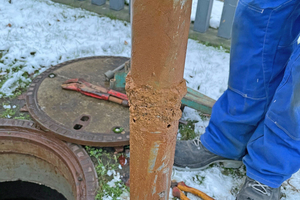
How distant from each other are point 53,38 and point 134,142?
2.61 meters

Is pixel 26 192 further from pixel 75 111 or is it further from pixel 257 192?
pixel 257 192

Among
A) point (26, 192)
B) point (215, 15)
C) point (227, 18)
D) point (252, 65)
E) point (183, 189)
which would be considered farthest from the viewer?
point (215, 15)

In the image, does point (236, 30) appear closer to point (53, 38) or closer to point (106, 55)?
point (106, 55)

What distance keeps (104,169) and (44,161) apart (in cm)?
58

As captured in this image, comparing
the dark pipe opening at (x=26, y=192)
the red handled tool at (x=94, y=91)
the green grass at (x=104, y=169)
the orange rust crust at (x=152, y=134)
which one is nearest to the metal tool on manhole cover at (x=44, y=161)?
the green grass at (x=104, y=169)

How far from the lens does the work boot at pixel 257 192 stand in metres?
1.52

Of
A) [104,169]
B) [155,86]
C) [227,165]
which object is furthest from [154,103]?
[227,165]

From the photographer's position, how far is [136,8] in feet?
2.19

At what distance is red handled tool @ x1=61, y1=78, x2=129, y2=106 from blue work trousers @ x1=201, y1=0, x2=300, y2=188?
81 cm

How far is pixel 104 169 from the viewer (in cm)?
170

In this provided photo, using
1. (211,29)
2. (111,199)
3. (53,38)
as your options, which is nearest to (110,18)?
(53,38)

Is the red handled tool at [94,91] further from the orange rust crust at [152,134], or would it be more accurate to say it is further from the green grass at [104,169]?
the orange rust crust at [152,134]

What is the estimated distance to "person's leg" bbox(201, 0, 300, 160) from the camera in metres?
1.36

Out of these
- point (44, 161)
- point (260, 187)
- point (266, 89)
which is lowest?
point (44, 161)
